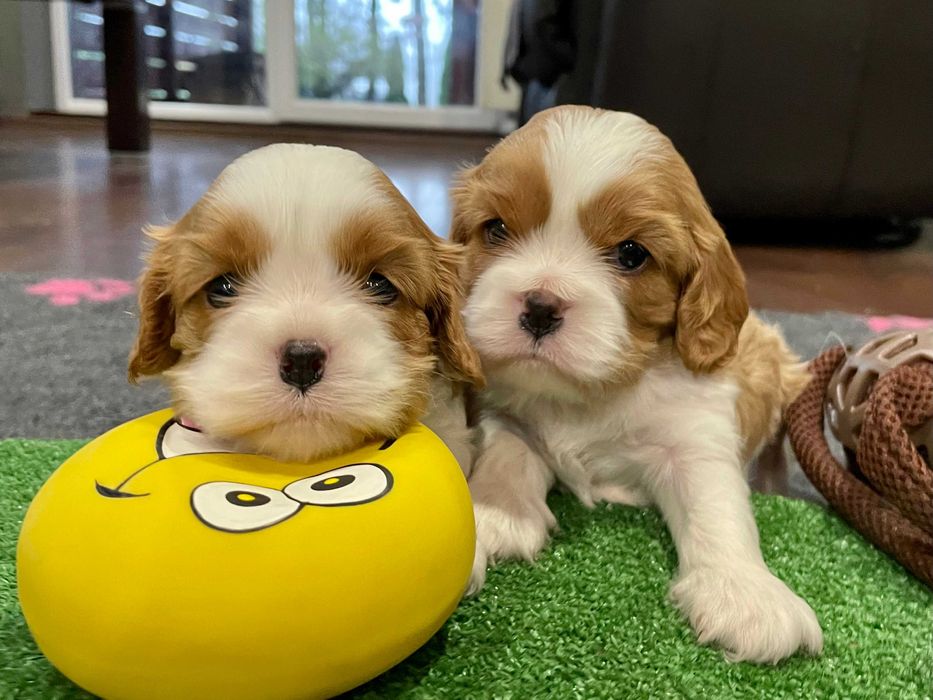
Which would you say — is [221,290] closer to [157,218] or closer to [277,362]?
[277,362]

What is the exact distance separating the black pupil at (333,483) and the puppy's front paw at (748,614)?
0.67 meters

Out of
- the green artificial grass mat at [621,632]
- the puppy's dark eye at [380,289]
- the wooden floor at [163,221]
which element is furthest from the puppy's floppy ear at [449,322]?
the wooden floor at [163,221]

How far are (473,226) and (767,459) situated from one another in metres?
1.14

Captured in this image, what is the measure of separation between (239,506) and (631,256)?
1.03 meters

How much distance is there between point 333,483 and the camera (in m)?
1.31

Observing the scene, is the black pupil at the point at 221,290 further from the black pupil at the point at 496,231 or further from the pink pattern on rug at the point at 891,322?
the pink pattern on rug at the point at 891,322

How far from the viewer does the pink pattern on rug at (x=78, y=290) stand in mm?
3529

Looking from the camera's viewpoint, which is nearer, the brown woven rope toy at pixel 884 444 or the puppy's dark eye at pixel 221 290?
the puppy's dark eye at pixel 221 290

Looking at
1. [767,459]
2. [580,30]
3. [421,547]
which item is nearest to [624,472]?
[767,459]

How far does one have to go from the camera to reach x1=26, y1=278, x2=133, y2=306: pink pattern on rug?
3.53 meters

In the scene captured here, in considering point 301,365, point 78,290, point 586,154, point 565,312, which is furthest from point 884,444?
point 78,290

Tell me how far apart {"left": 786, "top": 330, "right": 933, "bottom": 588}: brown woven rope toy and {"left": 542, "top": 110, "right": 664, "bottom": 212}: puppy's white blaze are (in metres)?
0.71

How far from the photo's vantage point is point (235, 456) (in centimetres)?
138

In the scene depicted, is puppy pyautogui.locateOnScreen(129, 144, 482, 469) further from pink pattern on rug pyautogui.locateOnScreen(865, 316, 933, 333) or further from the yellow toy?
pink pattern on rug pyautogui.locateOnScreen(865, 316, 933, 333)
